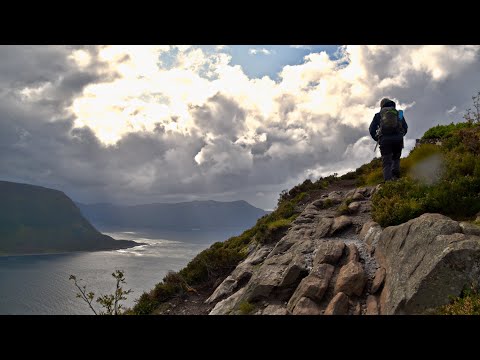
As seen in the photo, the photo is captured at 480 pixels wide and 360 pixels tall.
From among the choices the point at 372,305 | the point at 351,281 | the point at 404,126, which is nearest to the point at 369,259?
the point at 351,281

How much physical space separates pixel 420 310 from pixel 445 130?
20.0 metres

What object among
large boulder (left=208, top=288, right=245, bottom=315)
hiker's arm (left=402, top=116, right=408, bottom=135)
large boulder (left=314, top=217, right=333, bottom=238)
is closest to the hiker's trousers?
hiker's arm (left=402, top=116, right=408, bottom=135)

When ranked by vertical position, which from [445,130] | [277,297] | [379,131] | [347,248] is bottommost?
[277,297]

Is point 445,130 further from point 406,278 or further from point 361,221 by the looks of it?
point 406,278

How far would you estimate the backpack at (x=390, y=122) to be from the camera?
1522cm

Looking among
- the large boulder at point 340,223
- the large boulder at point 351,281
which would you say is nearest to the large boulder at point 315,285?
the large boulder at point 351,281

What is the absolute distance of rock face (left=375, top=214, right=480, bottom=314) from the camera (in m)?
6.88

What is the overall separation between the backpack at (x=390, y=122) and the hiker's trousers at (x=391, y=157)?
0.59 metres

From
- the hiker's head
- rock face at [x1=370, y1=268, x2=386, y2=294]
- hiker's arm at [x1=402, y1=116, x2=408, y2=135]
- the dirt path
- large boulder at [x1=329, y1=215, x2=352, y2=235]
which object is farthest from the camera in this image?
the hiker's head

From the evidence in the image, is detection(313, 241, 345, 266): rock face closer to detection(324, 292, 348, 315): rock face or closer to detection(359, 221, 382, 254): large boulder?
detection(359, 221, 382, 254): large boulder

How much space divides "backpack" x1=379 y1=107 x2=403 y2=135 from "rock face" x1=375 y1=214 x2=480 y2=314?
24.3 feet

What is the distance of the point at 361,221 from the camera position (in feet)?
44.1

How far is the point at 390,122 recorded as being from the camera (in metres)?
15.3
